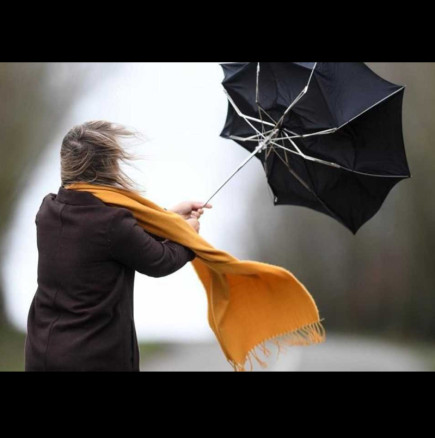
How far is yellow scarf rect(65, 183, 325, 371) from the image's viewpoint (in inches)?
91.4

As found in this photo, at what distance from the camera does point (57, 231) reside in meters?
1.94

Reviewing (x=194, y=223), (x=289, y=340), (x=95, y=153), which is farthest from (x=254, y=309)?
(x=95, y=153)

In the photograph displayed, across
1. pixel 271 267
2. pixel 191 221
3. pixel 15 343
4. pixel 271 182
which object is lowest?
pixel 15 343

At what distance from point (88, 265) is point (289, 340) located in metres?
0.93

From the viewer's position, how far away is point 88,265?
6.25 ft

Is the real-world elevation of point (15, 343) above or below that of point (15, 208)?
below

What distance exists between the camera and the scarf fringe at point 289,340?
7.65 feet

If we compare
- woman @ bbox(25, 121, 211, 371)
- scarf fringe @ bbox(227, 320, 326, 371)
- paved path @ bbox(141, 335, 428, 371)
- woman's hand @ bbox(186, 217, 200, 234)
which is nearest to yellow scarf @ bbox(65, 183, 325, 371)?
scarf fringe @ bbox(227, 320, 326, 371)

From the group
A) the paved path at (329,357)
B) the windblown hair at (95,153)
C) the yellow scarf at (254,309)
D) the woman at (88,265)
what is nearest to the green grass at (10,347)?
the paved path at (329,357)

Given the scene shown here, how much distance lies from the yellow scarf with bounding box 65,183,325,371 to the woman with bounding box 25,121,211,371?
41 centimetres

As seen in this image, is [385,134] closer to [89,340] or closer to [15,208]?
[89,340]

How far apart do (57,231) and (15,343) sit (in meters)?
3.46

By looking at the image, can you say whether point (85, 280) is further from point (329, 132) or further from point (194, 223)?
point (329, 132)

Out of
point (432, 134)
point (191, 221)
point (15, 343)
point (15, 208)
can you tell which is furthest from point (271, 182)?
point (432, 134)
